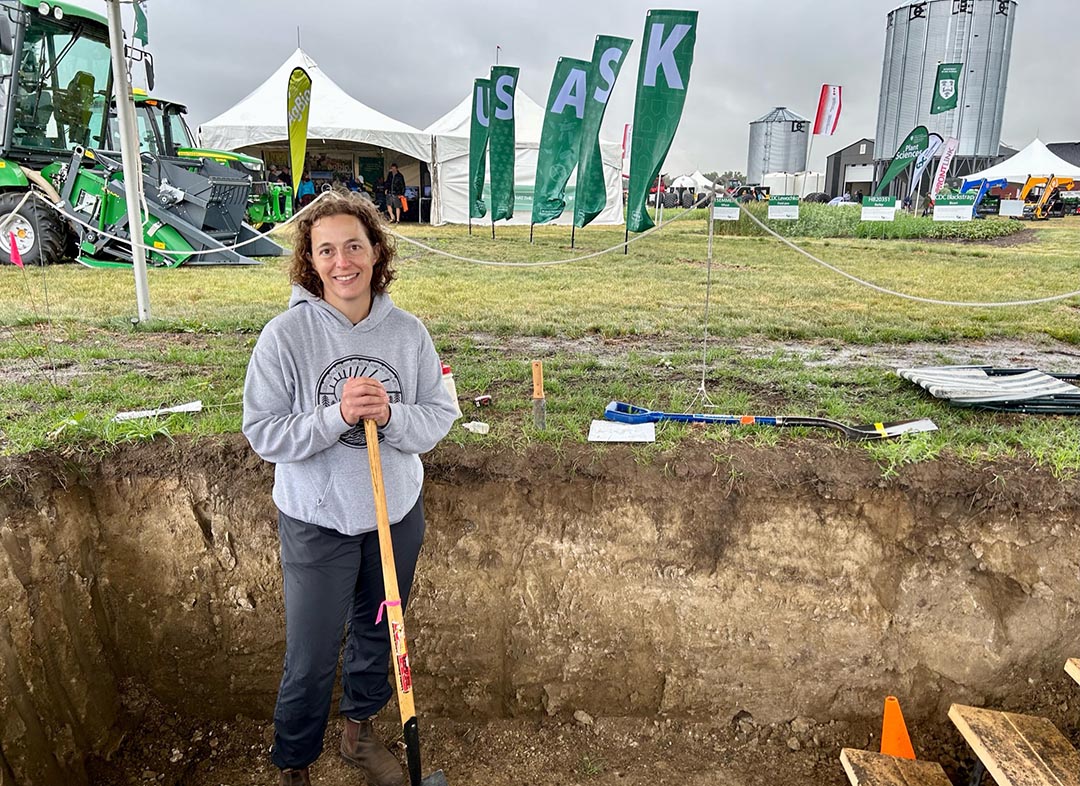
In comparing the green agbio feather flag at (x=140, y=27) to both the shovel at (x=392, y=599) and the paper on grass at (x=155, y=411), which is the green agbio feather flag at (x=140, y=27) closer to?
the paper on grass at (x=155, y=411)

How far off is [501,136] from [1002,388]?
11572 mm

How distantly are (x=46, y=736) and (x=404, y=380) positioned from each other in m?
2.29

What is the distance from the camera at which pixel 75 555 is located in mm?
3244

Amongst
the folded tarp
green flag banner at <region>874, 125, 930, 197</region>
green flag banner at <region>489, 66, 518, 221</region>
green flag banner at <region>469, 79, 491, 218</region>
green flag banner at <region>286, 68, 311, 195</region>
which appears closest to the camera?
the folded tarp

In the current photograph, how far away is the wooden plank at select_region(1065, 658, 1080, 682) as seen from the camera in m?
2.96

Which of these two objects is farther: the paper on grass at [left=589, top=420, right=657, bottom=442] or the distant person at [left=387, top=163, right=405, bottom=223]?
the distant person at [left=387, top=163, right=405, bottom=223]

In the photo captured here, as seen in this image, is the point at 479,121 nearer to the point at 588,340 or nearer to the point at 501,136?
the point at 501,136

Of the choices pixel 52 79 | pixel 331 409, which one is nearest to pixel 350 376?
pixel 331 409

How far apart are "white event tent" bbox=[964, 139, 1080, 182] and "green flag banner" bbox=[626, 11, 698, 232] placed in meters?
25.1

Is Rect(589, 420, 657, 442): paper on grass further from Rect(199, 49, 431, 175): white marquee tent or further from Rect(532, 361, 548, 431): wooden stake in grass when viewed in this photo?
Rect(199, 49, 431, 175): white marquee tent

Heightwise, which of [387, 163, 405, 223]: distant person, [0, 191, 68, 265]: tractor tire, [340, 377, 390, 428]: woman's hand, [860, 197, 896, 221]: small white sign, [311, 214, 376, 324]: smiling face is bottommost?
[340, 377, 390, 428]: woman's hand

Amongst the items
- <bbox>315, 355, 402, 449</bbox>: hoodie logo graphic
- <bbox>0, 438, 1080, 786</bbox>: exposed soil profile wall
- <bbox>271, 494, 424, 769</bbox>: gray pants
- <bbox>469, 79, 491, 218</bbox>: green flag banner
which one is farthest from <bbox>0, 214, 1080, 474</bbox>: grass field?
<bbox>469, 79, 491, 218</bbox>: green flag banner

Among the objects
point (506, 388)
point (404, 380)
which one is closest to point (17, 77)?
point (506, 388)

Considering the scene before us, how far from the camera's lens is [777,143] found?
1164 inches
